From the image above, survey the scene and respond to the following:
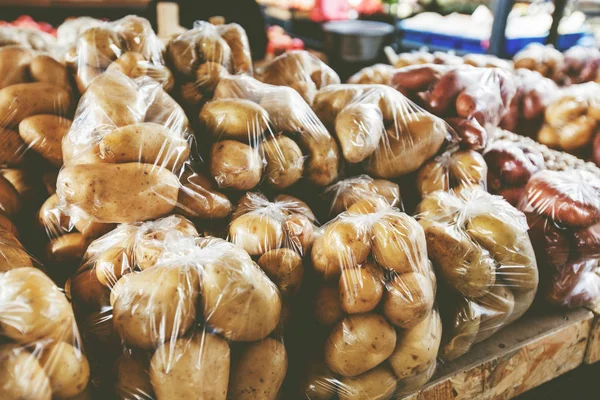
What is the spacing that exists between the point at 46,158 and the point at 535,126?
2.15 metres

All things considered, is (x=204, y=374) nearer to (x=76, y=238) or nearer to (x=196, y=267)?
(x=196, y=267)

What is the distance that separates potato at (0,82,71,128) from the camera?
1.14m

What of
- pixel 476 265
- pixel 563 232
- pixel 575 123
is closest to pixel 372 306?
pixel 476 265

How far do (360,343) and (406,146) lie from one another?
60cm

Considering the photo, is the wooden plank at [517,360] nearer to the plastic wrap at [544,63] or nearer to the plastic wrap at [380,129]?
the plastic wrap at [380,129]

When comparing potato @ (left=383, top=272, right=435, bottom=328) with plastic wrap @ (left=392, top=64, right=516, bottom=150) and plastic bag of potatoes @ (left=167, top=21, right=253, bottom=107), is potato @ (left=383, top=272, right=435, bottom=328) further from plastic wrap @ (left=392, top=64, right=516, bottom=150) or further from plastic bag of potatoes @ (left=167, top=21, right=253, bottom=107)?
plastic bag of potatoes @ (left=167, top=21, right=253, bottom=107)

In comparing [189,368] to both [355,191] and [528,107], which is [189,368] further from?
[528,107]

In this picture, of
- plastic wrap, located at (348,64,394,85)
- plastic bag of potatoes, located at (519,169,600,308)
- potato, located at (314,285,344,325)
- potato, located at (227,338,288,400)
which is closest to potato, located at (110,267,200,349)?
potato, located at (227,338,288,400)

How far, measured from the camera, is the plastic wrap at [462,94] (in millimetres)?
1429

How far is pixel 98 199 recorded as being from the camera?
0.92 m

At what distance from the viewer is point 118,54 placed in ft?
4.30

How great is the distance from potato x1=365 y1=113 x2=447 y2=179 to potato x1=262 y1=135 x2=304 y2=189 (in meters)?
0.25

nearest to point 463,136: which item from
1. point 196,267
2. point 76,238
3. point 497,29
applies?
point 196,267

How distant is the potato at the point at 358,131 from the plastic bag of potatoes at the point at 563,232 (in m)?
0.50
